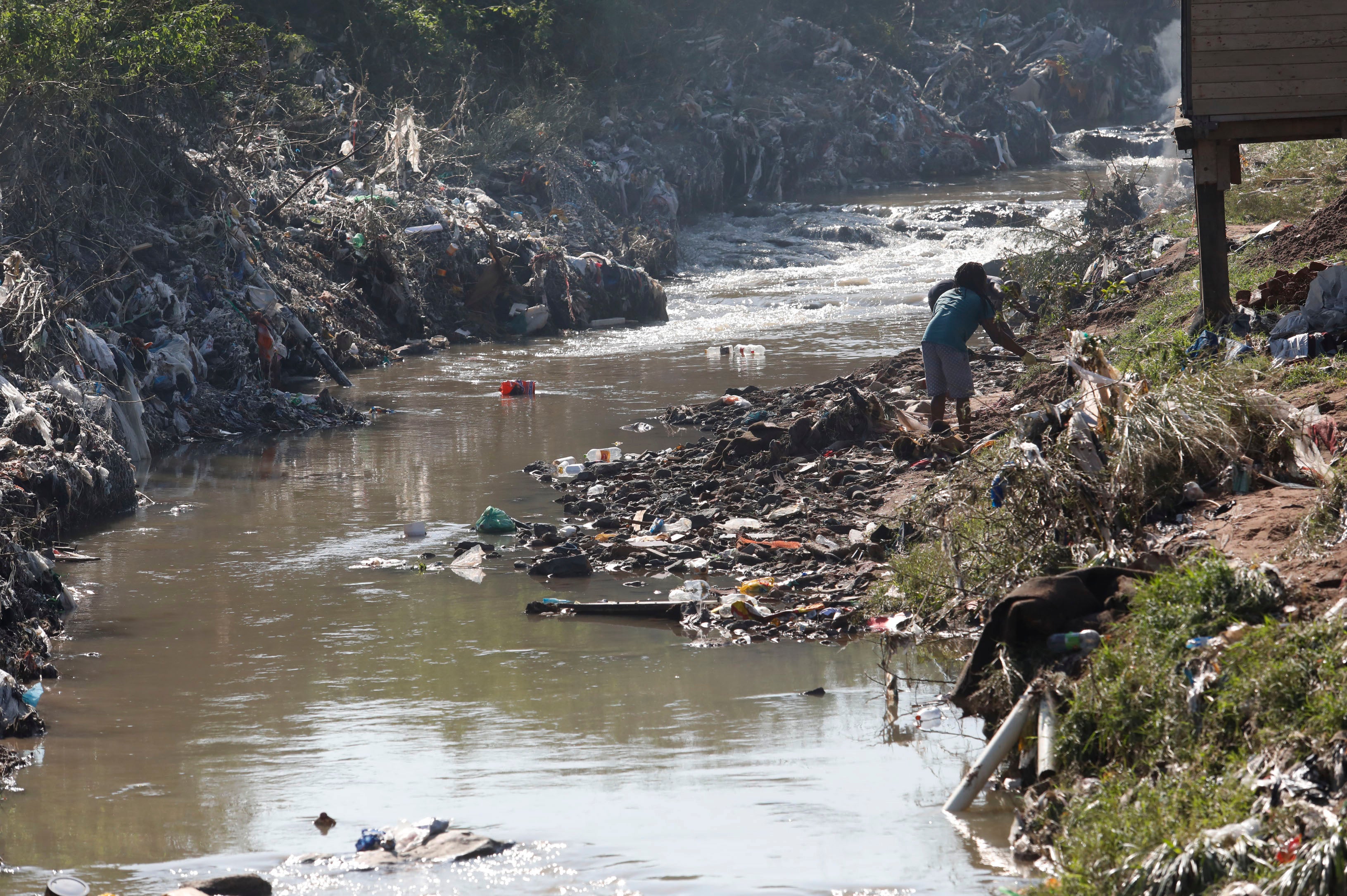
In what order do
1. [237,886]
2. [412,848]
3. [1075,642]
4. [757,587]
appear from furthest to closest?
[757,587]
[1075,642]
[412,848]
[237,886]

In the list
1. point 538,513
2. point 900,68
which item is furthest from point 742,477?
point 900,68

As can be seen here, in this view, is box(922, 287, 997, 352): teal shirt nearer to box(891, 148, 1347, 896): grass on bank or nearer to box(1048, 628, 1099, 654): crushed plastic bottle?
box(891, 148, 1347, 896): grass on bank

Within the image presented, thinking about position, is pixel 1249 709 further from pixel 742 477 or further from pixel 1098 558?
pixel 742 477

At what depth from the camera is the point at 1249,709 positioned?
3.82 meters

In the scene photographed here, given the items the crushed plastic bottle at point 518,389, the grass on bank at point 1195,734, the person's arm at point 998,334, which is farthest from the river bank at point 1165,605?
the crushed plastic bottle at point 518,389

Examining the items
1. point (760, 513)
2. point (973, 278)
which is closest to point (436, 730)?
point (760, 513)

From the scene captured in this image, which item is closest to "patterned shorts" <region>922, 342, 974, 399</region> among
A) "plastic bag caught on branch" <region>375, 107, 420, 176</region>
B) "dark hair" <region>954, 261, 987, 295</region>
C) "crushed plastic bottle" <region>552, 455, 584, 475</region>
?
"dark hair" <region>954, 261, 987, 295</region>

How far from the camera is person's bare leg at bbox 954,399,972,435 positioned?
29.6ft

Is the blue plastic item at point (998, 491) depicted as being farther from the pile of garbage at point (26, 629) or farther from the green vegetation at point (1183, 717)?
the pile of garbage at point (26, 629)

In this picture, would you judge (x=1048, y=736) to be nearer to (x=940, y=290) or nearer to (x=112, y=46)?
(x=940, y=290)

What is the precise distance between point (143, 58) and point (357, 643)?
33.4 feet

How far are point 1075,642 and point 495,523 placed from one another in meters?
4.83

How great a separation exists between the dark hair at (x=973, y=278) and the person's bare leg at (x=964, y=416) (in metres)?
0.77

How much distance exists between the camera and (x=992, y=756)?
435 cm
